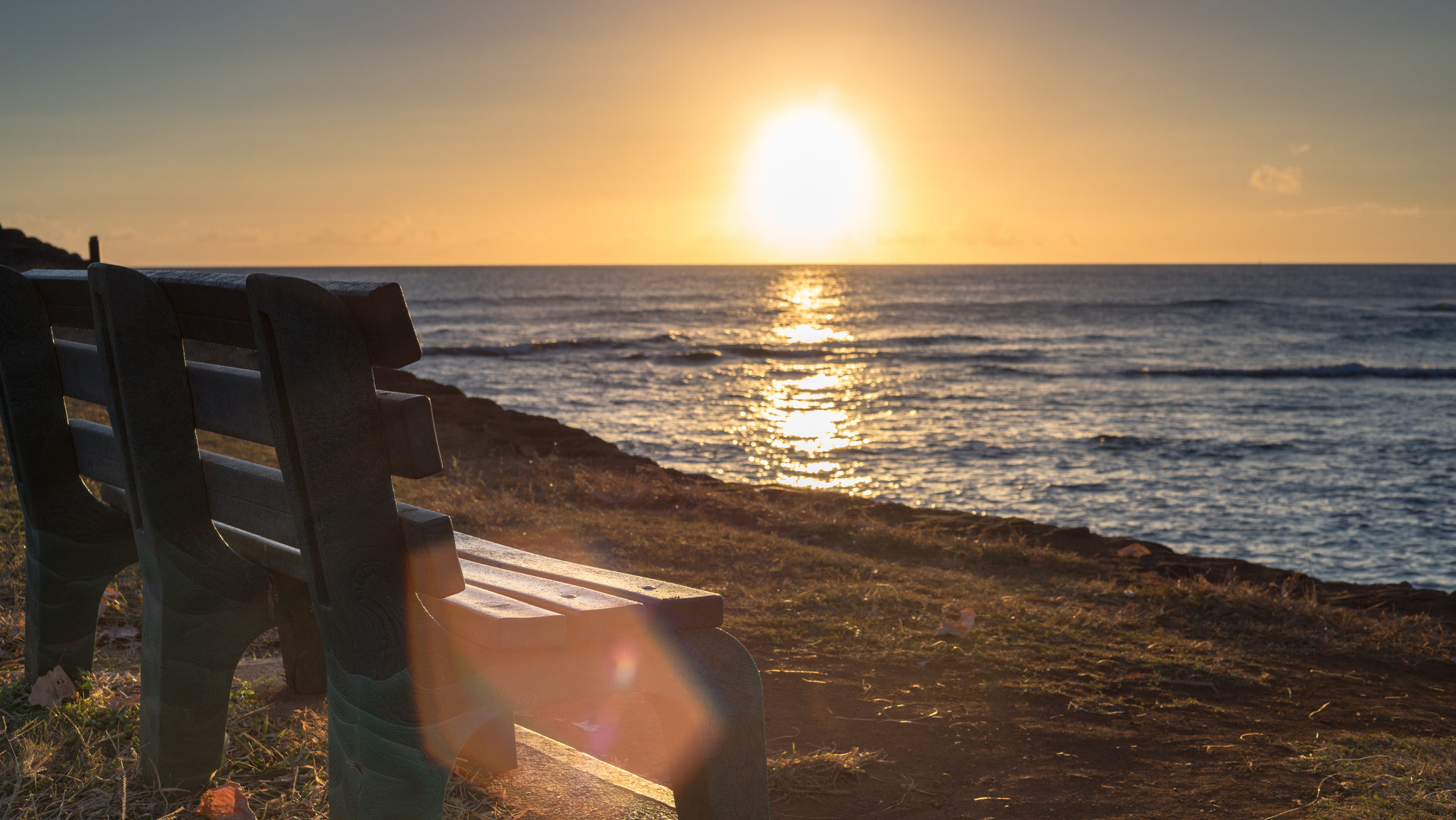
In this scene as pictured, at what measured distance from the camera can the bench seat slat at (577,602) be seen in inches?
72.7

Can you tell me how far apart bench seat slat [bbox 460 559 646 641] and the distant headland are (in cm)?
1636

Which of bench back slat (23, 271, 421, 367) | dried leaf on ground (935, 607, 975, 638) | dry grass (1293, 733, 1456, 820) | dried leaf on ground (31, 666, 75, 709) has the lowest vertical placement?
dried leaf on ground (935, 607, 975, 638)

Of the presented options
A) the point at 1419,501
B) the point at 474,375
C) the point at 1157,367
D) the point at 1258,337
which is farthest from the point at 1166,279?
the point at 1419,501

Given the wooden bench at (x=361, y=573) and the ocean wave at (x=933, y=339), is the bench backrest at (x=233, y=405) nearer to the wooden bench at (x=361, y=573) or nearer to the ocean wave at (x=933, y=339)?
the wooden bench at (x=361, y=573)

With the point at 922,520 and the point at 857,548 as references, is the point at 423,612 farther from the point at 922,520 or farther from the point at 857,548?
the point at 922,520

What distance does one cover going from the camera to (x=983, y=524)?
8695 millimetres

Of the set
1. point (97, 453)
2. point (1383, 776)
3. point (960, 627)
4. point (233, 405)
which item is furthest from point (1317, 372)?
point (233, 405)

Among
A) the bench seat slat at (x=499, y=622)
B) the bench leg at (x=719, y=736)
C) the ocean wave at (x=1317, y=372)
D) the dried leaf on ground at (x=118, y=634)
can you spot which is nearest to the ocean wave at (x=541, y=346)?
the ocean wave at (x=1317, y=372)

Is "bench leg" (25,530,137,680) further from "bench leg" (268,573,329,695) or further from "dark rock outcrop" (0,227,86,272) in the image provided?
"dark rock outcrop" (0,227,86,272)

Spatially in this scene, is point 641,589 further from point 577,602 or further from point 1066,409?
point 1066,409

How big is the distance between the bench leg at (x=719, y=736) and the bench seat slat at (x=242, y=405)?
0.68 meters

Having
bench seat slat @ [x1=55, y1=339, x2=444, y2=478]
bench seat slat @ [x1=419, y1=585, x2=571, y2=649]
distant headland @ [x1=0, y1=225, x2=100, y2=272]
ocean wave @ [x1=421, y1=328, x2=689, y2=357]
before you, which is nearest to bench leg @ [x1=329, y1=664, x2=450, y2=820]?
bench seat slat @ [x1=419, y1=585, x2=571, y2=649]

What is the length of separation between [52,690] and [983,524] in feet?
23.7

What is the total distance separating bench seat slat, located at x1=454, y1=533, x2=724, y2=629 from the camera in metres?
1.96
